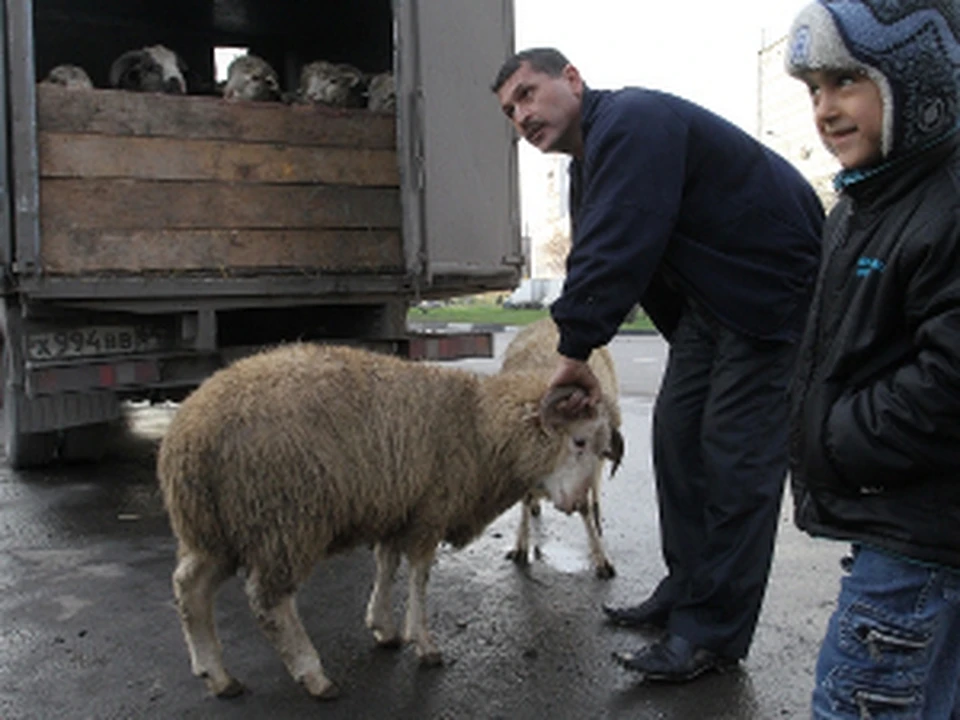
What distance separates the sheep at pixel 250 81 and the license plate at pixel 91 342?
199 cm

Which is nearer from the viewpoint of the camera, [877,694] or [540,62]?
[877,694]

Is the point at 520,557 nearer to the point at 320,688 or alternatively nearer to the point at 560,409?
the point at 560,409

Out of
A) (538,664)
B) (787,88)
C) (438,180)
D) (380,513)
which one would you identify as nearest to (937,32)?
(380,513)

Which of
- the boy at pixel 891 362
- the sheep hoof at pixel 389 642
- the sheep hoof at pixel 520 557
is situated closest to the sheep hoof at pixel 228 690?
the sheep hoof at pixel 389 642

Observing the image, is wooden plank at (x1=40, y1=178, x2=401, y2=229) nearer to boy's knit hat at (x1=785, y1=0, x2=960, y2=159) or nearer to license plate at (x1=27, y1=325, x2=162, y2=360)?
license plate at (x1=27, y1=325, x2=162, y2=360)

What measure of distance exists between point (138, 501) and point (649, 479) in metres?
3.61

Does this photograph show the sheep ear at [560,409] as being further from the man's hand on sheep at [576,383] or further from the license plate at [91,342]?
the license plate at [91,342]

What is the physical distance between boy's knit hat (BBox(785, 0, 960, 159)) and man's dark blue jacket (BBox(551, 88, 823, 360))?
1183mm

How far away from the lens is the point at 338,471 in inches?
119

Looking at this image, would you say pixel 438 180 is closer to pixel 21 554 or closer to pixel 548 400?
pixel 548 400

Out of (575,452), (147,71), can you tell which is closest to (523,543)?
(575,452)

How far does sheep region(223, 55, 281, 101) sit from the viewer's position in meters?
6.45

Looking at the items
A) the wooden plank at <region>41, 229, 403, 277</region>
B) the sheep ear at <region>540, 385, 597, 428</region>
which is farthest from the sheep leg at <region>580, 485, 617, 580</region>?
the wooden plank at <region>41, 229, 403, 277</region>

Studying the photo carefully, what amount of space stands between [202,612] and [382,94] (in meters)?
4.49
